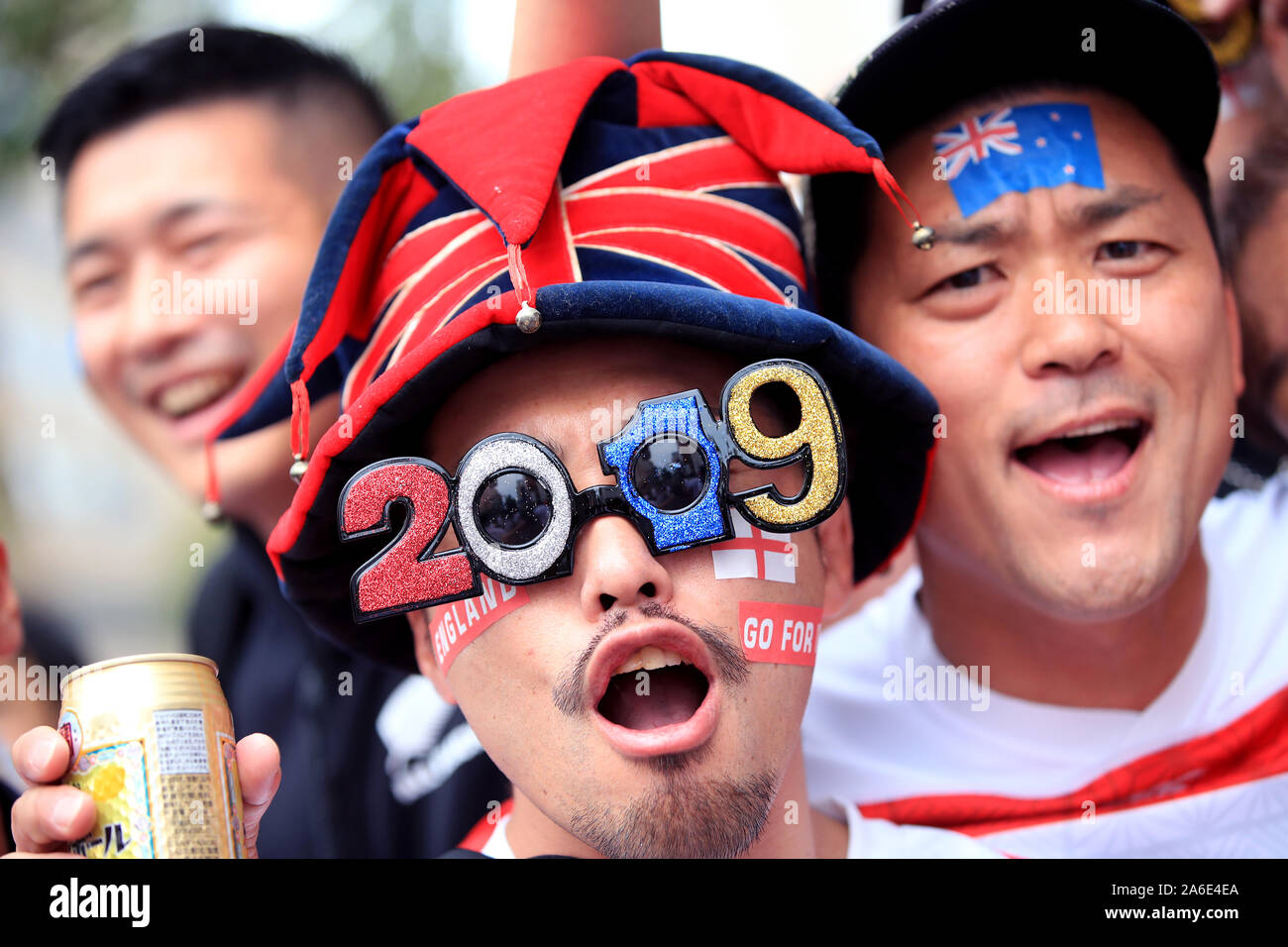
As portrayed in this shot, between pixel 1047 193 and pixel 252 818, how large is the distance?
1578mm

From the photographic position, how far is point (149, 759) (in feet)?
4.59

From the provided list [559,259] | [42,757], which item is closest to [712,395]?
[559,259]

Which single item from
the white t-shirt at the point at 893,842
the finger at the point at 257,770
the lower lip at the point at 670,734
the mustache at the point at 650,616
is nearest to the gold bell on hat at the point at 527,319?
the mustache at the point at 650,616

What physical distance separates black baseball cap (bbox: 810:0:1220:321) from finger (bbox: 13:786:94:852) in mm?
1552

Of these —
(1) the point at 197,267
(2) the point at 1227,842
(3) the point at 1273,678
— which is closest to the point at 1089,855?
(2) the point at 1227,842

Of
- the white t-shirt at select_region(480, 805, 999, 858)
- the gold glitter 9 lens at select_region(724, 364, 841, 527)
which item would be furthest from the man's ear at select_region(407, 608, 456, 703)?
the gold glitter 9 lens at select_region(724, 364, 841, 527)

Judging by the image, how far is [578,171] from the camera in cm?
172

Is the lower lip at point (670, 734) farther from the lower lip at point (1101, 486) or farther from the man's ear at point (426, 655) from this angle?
the lower lip at point (1101, 486)

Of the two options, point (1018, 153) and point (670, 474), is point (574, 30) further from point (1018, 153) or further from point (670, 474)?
point (670, 474)

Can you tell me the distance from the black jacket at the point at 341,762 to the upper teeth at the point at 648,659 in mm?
1196

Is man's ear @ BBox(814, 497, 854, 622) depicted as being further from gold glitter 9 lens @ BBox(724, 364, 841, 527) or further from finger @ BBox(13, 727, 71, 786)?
finger @ BBox(13, 727, 71, 786)

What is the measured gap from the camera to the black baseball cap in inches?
76.5

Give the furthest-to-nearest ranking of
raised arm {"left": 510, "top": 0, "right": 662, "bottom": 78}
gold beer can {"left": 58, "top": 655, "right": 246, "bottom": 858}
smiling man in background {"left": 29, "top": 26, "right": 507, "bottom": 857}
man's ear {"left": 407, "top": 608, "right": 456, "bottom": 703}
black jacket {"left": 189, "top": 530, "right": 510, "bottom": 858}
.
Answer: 1. black jacket {"left": 189, "top": 530, "right": 510, "bottom": 858}
2. smiling man in background {"left": 29, "top": 26, "right": 507, "bottom": 857}
3. raised arm {"left": 510, "top": 0, "right": 662, "bottom": 78}
4. man's ear {"left": 407, "top": 608, "right": 456, "bottom": 703}
5. gold beer can {"left": 58, "top": 655, "right": 246, "bottom": 858}

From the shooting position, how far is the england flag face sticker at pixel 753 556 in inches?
62.2
